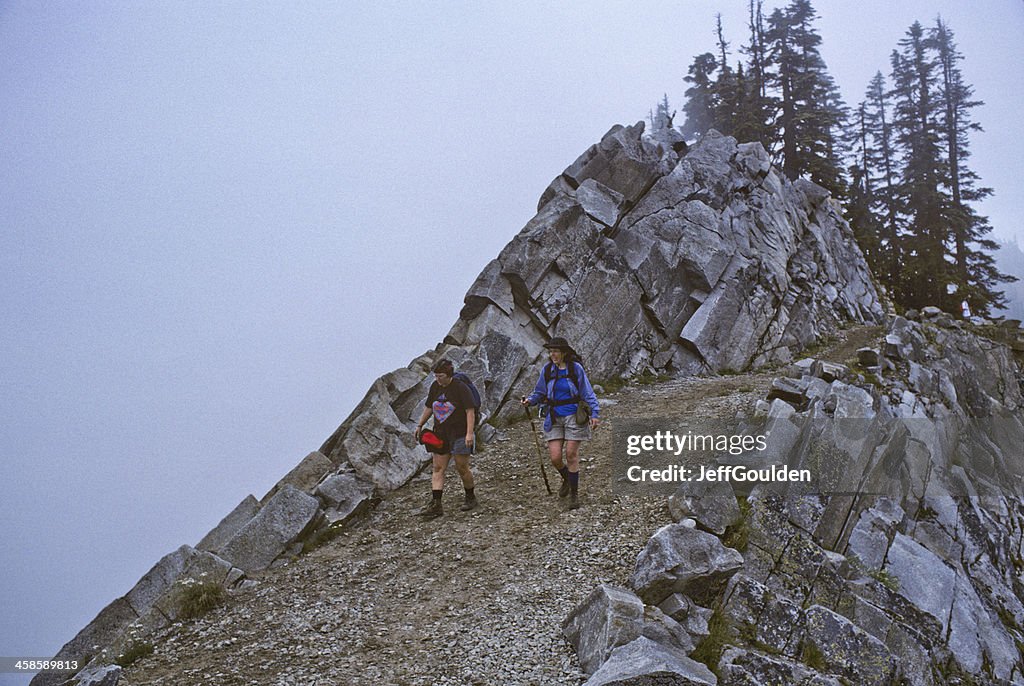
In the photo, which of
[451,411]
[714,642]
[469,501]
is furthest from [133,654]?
[714,642]

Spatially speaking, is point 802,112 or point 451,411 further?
point 802,112

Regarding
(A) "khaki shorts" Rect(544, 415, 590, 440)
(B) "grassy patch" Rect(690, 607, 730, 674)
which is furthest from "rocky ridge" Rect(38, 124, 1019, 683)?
(A) "khaki shorts" Rect(544, 415, 590, 440)

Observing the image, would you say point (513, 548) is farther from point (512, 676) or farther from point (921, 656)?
point (921, 656)

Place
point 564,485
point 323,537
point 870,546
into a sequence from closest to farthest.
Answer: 1. point 870,546
2. point 564,485
3. point 323,537

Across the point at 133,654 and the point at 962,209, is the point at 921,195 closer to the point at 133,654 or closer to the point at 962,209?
the point at 962,209

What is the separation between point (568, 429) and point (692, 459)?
362cm

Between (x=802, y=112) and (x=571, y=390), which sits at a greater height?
(x=802, y=112)

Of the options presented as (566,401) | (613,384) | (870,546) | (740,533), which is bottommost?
(870,546)

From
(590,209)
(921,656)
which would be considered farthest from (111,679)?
(590,209)

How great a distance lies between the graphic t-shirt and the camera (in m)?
11.6

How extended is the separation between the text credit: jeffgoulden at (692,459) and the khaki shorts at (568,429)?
71.6 inches

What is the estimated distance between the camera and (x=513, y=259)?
19828mm

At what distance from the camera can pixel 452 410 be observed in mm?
11625

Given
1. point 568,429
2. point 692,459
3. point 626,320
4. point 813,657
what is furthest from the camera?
point 626,320
